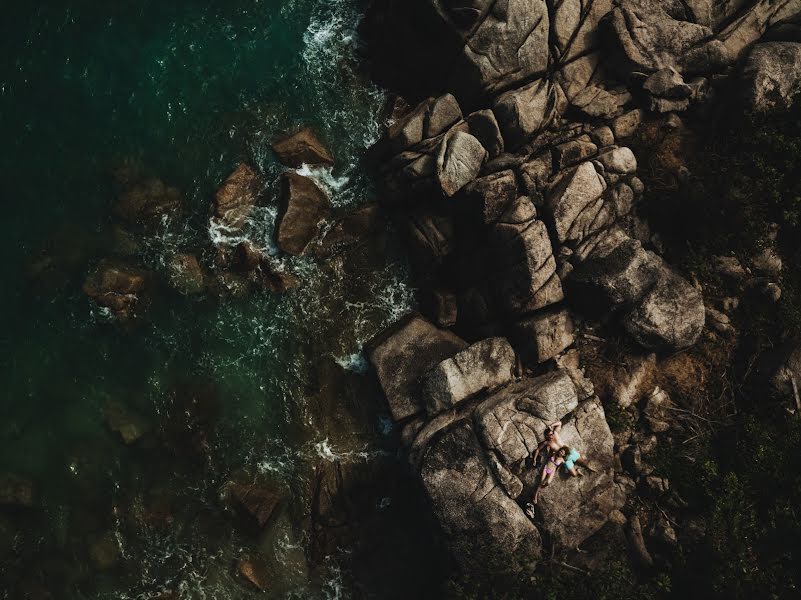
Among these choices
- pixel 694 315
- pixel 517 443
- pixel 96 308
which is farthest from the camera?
pixel 96 308

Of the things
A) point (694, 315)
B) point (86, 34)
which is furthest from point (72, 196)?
point (694, 315)

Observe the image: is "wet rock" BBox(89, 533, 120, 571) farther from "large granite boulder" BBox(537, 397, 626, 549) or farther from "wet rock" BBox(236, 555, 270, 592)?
"large granite boulder" BBox(537, 397, 626, 549)

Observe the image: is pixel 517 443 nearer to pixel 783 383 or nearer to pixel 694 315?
pixel 694 315

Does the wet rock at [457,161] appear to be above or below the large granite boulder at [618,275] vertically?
above

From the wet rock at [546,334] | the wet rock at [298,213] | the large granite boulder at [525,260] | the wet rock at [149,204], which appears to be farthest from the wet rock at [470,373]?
the wet rock at [149,204]

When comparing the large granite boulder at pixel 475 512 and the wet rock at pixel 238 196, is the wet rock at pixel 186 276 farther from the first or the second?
the large granite boulder at pixel 475 512

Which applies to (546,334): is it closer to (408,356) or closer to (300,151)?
(408,356)
